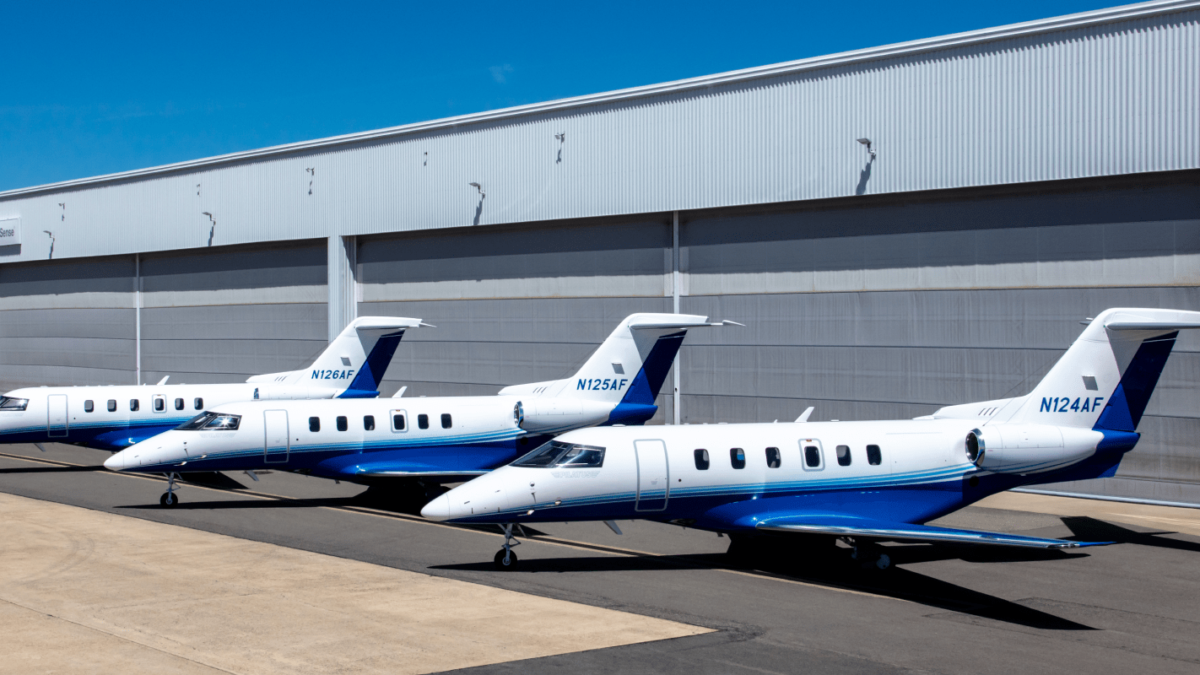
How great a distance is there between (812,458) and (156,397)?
20.4 metres

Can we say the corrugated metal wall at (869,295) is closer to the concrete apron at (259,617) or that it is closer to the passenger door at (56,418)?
the passenger door at (56,418)

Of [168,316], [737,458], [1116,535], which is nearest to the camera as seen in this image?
[737,458]

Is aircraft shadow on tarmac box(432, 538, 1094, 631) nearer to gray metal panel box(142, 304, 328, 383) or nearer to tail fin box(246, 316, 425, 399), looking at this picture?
tail fin box(246, 316, 425, 399)

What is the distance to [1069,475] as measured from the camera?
63.1 ft

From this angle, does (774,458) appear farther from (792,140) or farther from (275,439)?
(792,140)

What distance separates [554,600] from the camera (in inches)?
601

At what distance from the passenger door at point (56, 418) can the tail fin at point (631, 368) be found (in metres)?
14.0

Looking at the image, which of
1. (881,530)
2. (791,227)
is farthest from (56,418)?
(881,530)

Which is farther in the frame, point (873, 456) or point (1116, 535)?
point (1116, 535)

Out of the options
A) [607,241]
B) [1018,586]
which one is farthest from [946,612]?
[607,241]

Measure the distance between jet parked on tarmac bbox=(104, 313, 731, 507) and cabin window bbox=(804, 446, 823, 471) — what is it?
5.64m

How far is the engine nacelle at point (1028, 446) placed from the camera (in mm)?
18344

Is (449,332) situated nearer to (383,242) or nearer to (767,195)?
(383,242)

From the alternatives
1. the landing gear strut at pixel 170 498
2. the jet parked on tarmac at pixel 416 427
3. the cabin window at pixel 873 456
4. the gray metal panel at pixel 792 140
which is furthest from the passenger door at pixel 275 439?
the gray metal panel at pixel 792 140
